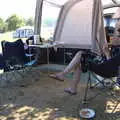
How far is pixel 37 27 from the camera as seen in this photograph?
25.7 ft

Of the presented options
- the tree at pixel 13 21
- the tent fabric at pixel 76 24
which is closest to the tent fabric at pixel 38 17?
the tent fabric at pixel 76 24

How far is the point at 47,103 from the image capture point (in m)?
4.41

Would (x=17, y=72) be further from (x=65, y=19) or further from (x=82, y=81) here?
(x=65, y=19)

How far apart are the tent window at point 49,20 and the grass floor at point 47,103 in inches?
98.1

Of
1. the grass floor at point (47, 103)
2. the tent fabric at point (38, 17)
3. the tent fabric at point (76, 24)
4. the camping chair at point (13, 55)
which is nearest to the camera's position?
the grass floor at point (47, 103)

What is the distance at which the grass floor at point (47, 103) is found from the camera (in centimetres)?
388

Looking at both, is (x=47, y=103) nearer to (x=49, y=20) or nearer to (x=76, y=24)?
(x=76, y=24)

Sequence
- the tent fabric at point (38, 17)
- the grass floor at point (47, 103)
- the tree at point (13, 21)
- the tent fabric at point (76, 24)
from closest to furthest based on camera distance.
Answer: the grass floor at point (47, 103) → the tent fabric at point (76, 24) → the tent fabric at point (38, 17) → the tree at point (13, 21)

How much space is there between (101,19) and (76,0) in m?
2.07

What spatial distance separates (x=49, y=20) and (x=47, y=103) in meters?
3.85

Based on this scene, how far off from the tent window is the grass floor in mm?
2491

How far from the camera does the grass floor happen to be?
3.88 metres

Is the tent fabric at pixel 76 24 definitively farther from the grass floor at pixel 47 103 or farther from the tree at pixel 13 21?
the tree at pixel 13 21

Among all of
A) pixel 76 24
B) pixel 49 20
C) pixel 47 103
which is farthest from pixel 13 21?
pixel 47 103
